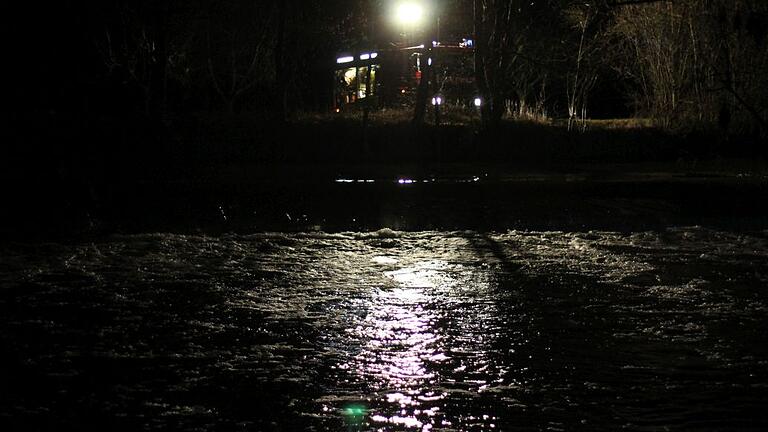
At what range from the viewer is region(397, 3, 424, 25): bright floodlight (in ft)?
92.2

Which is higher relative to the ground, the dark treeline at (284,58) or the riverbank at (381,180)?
the dark treeline at (284,58)

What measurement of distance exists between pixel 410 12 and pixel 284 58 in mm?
6381

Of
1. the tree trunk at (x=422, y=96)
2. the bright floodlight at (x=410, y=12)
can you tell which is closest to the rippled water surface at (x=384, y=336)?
the bright floodlight at (x=410, y=12)

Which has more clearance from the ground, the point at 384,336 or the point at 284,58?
the point at 284,58

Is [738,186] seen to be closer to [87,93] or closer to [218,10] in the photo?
[218,10]

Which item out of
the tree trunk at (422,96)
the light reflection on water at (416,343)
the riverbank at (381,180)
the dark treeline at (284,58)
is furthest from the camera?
the dark treeline at (284,58)

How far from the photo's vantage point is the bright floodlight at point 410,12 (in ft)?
92.2

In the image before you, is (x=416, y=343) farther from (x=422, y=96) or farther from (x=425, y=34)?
(x=425, y=34)

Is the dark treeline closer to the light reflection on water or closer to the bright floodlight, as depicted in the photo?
the bright floodlight

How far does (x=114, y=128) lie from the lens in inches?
1174

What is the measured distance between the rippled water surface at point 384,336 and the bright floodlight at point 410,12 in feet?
53.2

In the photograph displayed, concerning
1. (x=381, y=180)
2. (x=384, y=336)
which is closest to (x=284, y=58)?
(x=381, y=180)

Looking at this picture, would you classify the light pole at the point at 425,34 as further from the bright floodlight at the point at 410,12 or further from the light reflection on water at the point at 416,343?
the light reflection on water at the point at 416,343

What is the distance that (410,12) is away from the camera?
2819 centimetres
